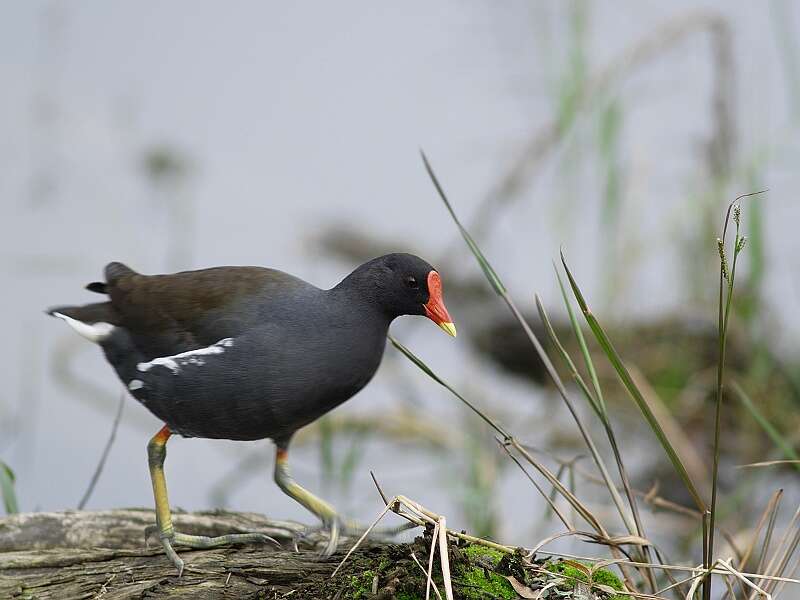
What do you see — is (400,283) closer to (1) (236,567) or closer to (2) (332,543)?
(2) (332,543)

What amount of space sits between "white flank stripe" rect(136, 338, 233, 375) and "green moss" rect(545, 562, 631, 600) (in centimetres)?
93

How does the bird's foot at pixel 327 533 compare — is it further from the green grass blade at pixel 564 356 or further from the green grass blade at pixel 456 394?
the green grass blade at pixel 564 356

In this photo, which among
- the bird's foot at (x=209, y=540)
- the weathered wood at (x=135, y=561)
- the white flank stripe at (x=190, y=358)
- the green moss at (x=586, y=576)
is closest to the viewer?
the green moss at (x=586, y=576)

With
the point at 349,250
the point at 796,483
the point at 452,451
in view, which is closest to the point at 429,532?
the point at 452,451

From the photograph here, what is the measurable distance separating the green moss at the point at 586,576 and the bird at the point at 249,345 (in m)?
0.58

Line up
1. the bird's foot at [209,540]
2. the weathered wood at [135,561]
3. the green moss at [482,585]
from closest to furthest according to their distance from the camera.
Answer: the green moss at [482,585]
the weathered wood at [135,561]
the bird's foot at [209,540]

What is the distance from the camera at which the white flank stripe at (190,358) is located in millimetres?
2590

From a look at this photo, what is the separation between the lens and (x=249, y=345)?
8.45 feet

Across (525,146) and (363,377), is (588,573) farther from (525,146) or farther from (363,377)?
(525,146)

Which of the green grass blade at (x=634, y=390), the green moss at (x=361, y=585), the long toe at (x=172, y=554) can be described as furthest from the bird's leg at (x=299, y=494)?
the green grass blade at (x=634, y=390)

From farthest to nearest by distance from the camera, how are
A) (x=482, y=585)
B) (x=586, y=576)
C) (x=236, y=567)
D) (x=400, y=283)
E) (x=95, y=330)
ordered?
(x=95, y=330)
(x=400, y=283)
(x=236, y=567)
(x=586, y=576)
(x=482, y=585)

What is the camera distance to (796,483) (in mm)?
6406

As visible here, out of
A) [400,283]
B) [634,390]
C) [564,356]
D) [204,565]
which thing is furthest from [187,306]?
[634,390]

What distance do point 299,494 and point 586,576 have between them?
0.88 m
